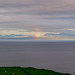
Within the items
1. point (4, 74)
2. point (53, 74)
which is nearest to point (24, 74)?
point (4, 74)

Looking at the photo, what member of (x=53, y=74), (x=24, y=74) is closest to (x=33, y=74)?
(x=24, y=74)

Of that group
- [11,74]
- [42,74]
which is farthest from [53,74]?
[11,74]

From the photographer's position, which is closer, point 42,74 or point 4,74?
point 4,74

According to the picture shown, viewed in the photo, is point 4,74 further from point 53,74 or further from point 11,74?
point 53,74

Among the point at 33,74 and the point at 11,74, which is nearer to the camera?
the point at 11,74

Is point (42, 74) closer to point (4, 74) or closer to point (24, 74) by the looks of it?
point (24, 74)

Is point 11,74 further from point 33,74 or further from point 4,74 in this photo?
point 33,74

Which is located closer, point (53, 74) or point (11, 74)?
point (11, 74)

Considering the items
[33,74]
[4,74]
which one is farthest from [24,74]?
[4,74]
